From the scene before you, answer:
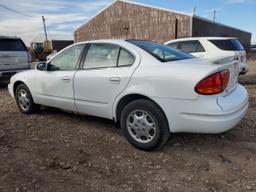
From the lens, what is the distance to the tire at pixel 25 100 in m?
5.43

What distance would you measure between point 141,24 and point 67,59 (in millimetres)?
22233

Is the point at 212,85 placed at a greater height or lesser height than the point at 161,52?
lesser

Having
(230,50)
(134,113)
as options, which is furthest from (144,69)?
(230,50)

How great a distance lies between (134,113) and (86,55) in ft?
4.53

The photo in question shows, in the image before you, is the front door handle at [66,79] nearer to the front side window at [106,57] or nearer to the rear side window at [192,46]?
the front side window at [106,57]

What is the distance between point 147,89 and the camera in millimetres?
3494

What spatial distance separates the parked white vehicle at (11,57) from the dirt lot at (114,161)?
4.81 m

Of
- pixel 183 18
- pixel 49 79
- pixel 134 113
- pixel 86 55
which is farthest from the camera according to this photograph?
pixel 183 18

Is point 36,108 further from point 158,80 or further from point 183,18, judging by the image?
point 183,18

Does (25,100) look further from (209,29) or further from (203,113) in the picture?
(209,29)

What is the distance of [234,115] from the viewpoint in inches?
131

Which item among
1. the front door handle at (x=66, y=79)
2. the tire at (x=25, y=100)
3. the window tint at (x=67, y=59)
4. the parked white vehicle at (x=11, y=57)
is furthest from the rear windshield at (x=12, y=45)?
the front door handle at (x=66, y=79)

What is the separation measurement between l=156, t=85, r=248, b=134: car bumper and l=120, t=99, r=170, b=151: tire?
0.11m

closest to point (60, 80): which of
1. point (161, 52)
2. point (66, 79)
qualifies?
point (66, 79)
